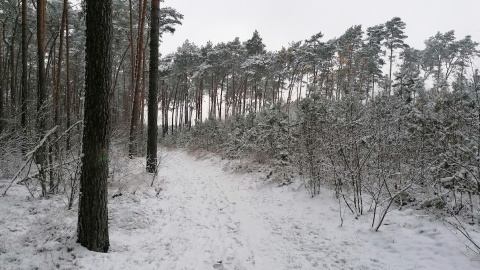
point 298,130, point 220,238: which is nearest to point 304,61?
point 298,130

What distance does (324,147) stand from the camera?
7988 millimetres

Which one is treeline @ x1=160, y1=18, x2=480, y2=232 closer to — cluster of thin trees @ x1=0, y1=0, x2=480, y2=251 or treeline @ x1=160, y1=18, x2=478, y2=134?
cluster of thin trees @ x1=0, y1=0, x2=480, y2=251

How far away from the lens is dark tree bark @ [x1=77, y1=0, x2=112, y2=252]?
4180 millimetres

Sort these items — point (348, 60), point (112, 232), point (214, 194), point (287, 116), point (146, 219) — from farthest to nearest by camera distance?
→ point (348, 60) → point (287, 116) → point (214, 194) → point (146, 219) → point (112, 232)

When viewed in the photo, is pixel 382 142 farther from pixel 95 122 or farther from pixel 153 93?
pixel 153 93

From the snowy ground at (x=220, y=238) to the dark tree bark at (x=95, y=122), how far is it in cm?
41

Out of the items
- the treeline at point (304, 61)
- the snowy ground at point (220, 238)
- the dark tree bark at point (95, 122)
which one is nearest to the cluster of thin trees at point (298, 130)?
the dark tree bark at point (95, 122)

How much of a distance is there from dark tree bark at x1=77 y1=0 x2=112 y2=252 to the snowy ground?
16.1 inches

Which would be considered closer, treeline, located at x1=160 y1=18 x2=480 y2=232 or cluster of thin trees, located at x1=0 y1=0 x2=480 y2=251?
cluster of thin trees, located at x1=0 y1=0 x2=480 y2=251

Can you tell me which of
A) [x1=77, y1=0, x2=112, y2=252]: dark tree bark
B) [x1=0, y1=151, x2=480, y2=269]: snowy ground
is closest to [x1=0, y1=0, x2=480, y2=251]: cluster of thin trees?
[x1=77, y1=0, x2=112, y2=252]: dark tree bark

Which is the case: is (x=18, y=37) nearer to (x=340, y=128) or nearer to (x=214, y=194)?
(x=214, y=194)

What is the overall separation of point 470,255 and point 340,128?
13.3 feet

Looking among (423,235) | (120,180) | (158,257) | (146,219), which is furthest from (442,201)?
(120,180)

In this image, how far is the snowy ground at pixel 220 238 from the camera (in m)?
4.26
